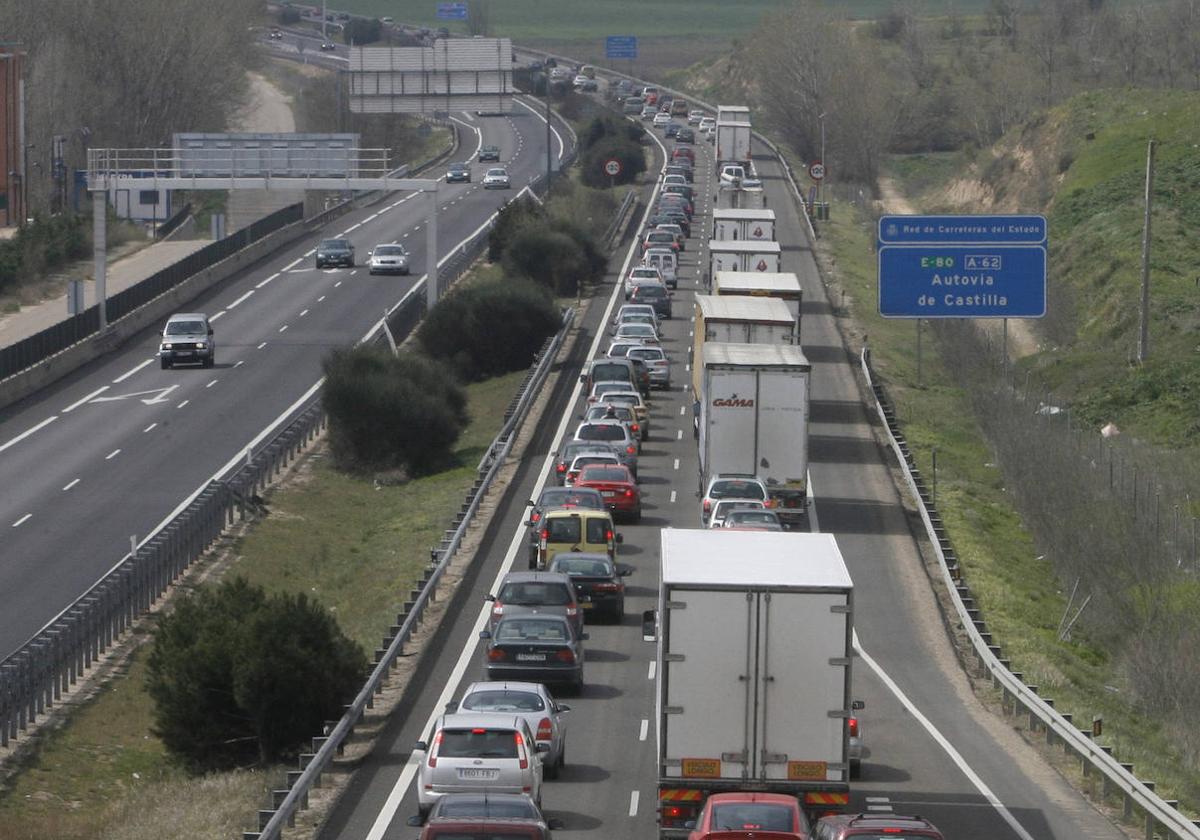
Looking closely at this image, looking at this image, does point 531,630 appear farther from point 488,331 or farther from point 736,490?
point 488,331

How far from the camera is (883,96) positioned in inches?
5044

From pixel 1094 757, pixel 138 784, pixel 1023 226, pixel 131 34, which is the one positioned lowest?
pixel 138 784

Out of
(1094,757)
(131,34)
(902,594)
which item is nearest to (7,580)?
(902,594)

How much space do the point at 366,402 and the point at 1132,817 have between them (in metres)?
33.7

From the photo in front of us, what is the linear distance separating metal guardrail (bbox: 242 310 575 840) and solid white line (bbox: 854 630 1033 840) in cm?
688

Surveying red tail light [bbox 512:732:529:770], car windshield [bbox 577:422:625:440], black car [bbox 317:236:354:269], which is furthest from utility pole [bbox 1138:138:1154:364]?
red tail light [bbox 512:732:529:770]

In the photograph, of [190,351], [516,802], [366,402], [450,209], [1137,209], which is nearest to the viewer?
[516,802]

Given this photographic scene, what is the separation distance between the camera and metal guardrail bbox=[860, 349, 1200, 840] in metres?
19.8

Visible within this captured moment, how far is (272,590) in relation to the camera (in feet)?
121

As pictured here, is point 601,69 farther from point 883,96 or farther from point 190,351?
point 190,351

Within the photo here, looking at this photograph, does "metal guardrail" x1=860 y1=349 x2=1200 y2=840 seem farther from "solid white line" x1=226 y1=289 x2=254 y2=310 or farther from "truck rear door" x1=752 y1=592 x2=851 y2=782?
"solid white line" x1=226 y1=289 x2=254 y2=310

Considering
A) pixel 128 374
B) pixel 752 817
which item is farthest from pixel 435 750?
Answer: pixel 128 374

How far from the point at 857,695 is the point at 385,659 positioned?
650cm

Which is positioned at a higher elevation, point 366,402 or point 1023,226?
point 1023,226
